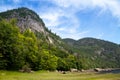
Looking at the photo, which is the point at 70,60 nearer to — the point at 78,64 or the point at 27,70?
the point at 78,64

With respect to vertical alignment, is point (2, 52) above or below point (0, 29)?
below

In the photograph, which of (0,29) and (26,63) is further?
(26,63)

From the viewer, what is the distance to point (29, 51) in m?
109

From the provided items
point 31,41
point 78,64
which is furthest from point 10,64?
point 78,64

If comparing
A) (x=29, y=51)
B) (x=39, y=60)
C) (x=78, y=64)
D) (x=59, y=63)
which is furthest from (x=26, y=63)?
(x=78, y=64)

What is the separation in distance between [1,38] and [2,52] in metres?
4.69

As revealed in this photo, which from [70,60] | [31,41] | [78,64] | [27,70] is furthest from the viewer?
[78,64]

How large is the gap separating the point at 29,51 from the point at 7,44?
71.4ft

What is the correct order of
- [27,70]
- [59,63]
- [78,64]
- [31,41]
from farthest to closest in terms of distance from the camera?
[78,64] → [59,63] → [31,41] → [27,70]

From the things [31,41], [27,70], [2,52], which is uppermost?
[31,41]

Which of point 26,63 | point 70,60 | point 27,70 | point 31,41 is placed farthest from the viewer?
point 70,60

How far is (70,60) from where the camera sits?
174 metres

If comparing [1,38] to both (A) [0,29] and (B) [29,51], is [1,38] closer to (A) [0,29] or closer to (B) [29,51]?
(A) [0,29]

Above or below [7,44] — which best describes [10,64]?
below
